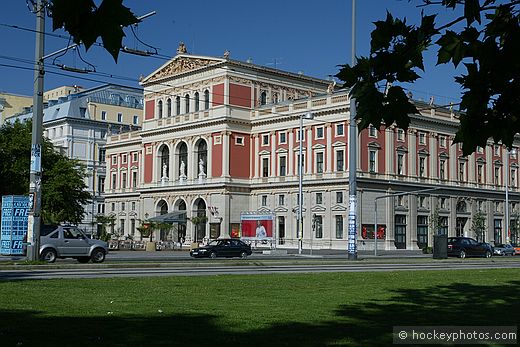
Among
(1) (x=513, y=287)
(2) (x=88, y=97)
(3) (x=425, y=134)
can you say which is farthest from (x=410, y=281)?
(2) (x=88, y=97)

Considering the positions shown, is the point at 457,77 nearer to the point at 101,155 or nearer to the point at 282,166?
the point at 282,166

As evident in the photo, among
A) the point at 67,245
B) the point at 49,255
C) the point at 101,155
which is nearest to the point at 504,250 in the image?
the point at 67,245

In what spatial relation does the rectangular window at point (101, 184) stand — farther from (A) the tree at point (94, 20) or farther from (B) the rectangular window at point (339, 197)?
(A) the tree at point (94, 20)

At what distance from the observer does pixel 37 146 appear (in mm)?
28844

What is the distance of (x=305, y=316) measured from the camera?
1168cm

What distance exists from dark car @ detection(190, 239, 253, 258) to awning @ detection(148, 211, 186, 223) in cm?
2856

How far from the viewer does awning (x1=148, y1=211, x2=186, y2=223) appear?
266 ft

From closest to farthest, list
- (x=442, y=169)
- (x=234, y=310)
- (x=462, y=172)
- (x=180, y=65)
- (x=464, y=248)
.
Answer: (x=234, y=310)
(x=464, y=248)
(x=442, y=169)
(x=462, y=172)
(x=180, y=65)

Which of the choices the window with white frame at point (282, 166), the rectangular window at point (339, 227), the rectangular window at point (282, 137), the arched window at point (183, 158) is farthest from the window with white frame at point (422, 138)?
the arched window at point (183, 158)

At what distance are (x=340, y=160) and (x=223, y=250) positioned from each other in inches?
1106

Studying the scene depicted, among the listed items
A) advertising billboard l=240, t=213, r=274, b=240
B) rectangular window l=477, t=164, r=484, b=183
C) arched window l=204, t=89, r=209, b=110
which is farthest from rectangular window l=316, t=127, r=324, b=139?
rectangular window l=477, t=164, r=484, b=183

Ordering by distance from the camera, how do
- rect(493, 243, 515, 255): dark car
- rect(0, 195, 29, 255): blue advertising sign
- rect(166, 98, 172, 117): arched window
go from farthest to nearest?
rect(166, 98, 172, 117): arched window → rect(493, 243, 515, 255): dark car → rect(0, 195, 29, 255): blue advertising sign

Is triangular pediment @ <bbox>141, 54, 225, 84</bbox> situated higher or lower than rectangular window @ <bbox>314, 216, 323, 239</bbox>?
higher

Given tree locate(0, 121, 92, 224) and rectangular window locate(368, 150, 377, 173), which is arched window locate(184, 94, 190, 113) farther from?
tree locate(0, 121, 92, 224)
